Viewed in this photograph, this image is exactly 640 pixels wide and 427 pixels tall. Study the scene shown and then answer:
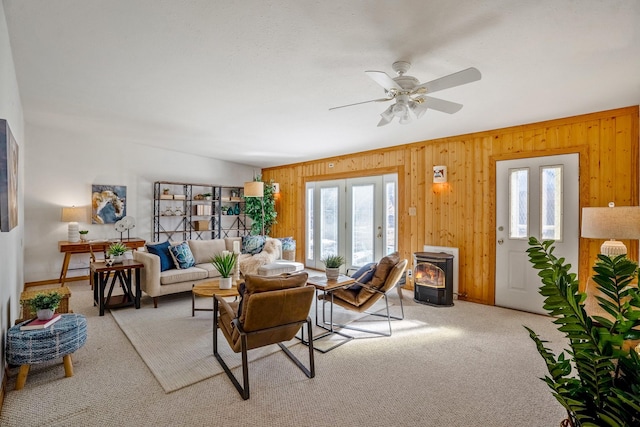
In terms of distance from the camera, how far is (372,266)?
12.0 ft

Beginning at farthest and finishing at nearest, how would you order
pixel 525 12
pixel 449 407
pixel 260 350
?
1. pixel 260 350
2. pixel 449 407
3. pixel 525 12

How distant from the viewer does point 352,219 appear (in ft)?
20.8

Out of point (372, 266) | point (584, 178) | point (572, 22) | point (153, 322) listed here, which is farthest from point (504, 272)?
point (153, 322)

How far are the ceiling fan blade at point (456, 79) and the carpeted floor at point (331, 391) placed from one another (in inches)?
88.2

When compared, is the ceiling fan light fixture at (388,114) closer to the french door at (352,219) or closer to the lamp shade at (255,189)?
the french door at (352,219)

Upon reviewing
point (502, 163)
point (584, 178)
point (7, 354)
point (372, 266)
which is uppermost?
point (502, 163)

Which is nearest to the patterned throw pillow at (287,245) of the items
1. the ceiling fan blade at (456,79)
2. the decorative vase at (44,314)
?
the decorative vase at (44,314)

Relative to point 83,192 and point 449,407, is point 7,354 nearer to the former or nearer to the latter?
point 449,407

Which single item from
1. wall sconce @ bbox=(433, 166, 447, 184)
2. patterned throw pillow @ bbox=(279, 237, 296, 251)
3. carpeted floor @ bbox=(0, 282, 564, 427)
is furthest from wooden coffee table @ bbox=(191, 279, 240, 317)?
wall sconce @ bbox=(433, 166, 447, 184)

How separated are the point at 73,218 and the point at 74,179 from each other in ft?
2.66

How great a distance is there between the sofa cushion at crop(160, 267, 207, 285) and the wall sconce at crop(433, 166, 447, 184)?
12.3 ft

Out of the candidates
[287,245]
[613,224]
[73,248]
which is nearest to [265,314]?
[613,224]

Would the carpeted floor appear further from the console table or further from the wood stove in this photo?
the console table

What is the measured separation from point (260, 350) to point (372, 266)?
148cm
